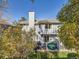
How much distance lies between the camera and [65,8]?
51.7ft

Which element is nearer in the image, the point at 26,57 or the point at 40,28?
the point at 26,57

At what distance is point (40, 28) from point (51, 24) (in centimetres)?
278

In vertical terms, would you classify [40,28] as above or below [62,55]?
above

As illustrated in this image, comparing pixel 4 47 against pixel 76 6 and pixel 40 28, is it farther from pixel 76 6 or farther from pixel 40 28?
pixel 40 28

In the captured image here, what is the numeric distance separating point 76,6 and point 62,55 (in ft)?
78.7

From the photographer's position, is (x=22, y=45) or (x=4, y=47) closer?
(x=4, y=47)

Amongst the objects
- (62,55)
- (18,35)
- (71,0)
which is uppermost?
(71,0)

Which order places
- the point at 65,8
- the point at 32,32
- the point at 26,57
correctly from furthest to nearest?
the point at 32,32, the point at 26,57, the point at 65,8

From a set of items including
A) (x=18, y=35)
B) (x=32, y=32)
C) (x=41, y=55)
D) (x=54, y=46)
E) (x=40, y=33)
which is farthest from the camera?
(x=40, y=33)

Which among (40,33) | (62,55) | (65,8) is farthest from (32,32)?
(40,33)

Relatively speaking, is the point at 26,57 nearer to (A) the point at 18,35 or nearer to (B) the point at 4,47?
(A) the point at 18,35

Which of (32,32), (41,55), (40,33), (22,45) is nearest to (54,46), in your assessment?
(40,33)

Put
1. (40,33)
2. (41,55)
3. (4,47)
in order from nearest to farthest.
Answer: (4,47), (41,55), (40,33)

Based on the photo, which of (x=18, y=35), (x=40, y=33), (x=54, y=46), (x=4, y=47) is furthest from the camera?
(x=40, y=33)
